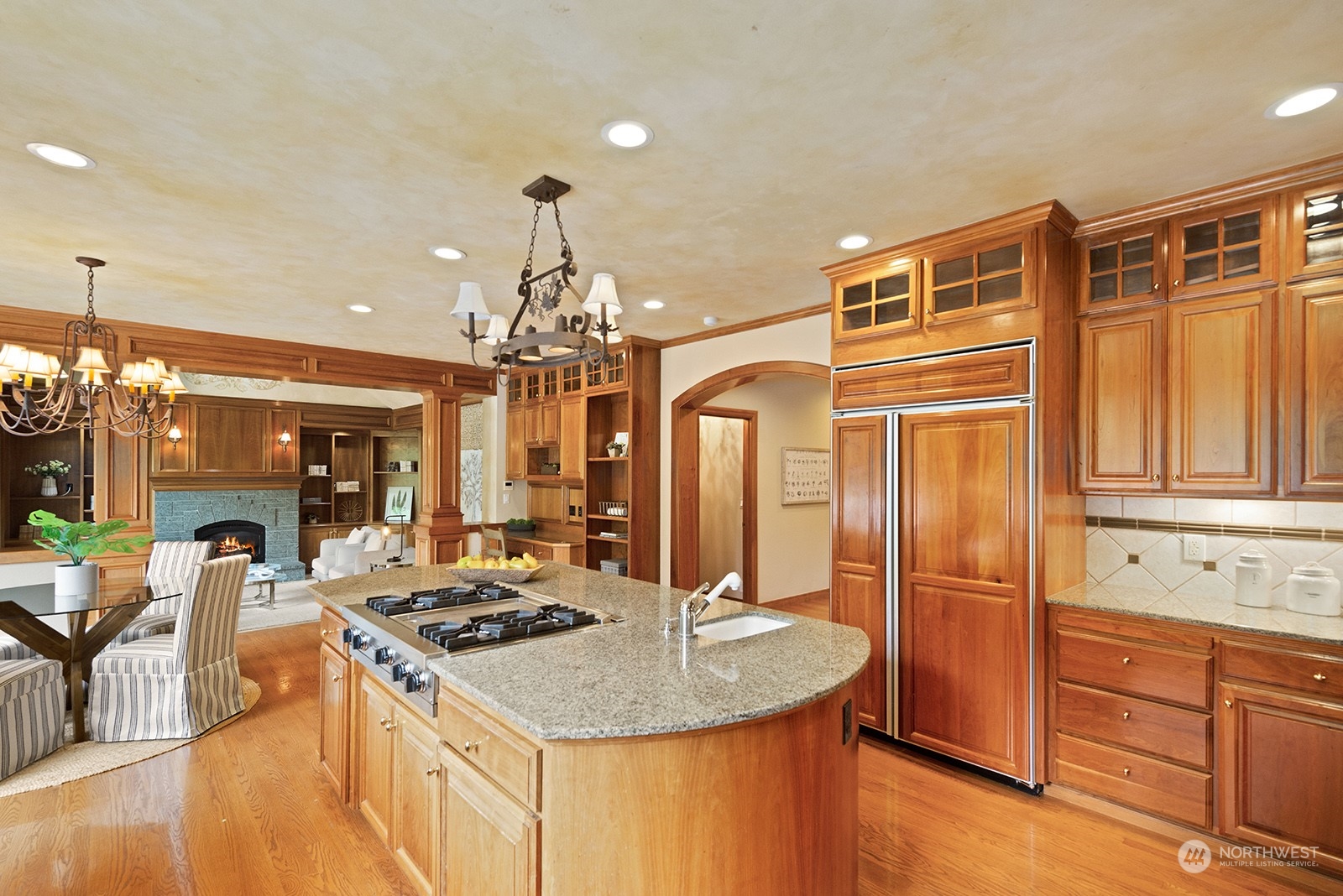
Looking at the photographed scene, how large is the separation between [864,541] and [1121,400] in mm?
1350

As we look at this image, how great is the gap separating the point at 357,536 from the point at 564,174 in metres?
7.02

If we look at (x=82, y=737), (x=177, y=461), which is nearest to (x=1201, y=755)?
(x=82, y=737)

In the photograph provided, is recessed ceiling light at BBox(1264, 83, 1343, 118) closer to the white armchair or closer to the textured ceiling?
the textured ceiling

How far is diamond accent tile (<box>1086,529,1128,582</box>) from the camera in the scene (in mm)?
3189

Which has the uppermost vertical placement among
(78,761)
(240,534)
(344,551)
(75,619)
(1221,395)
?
(1221,395)

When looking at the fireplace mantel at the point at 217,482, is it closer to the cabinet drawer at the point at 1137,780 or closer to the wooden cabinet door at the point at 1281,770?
the cabinet drawer at the point at 1137,780

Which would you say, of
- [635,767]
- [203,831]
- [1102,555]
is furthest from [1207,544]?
[203,831]

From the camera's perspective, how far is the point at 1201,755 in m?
2.48

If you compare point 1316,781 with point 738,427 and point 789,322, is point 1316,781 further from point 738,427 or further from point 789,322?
point 738,427

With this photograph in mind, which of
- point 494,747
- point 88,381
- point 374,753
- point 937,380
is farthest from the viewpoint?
point 88,381

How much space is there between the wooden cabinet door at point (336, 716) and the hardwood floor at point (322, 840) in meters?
0.14

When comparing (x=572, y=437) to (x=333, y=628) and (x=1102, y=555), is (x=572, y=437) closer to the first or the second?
(x=333, y=628)

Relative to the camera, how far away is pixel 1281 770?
231 cm

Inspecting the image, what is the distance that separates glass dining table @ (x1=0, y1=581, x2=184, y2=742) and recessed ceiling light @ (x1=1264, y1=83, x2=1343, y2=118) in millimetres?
5193
